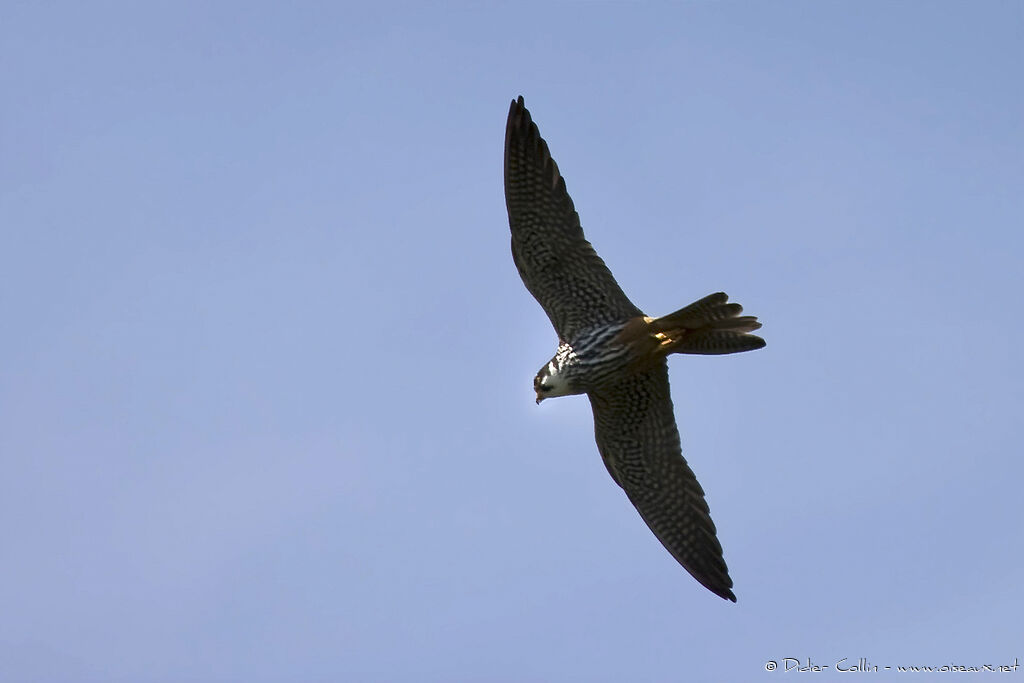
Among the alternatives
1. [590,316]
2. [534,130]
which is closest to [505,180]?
[534,130]

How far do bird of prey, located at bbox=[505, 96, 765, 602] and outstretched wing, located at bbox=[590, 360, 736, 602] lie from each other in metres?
0.01

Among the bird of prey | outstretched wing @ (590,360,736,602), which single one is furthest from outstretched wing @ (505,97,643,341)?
outstretched wing @ (590,360,736,602)

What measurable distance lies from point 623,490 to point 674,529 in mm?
790

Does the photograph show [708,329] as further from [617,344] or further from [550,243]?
[550,243]

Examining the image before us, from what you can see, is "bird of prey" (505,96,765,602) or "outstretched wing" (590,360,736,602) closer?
"bird of prey" (505,96,765,602)

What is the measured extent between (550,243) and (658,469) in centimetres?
307

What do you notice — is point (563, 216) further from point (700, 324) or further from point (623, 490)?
point (623, 490)

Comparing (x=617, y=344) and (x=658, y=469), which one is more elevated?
(x=617, y=344)

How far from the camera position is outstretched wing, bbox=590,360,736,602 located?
14195 mm

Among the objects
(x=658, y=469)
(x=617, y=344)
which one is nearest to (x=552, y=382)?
(x=617, y=344)

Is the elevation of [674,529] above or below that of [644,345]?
below

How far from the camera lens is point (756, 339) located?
13.0 meters

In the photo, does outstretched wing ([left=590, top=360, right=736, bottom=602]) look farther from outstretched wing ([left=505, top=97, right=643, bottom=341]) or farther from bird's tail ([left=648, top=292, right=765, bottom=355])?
outstretched wing ([left=505, top=97, right=643, bottom=341])

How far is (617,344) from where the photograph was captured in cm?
1347
